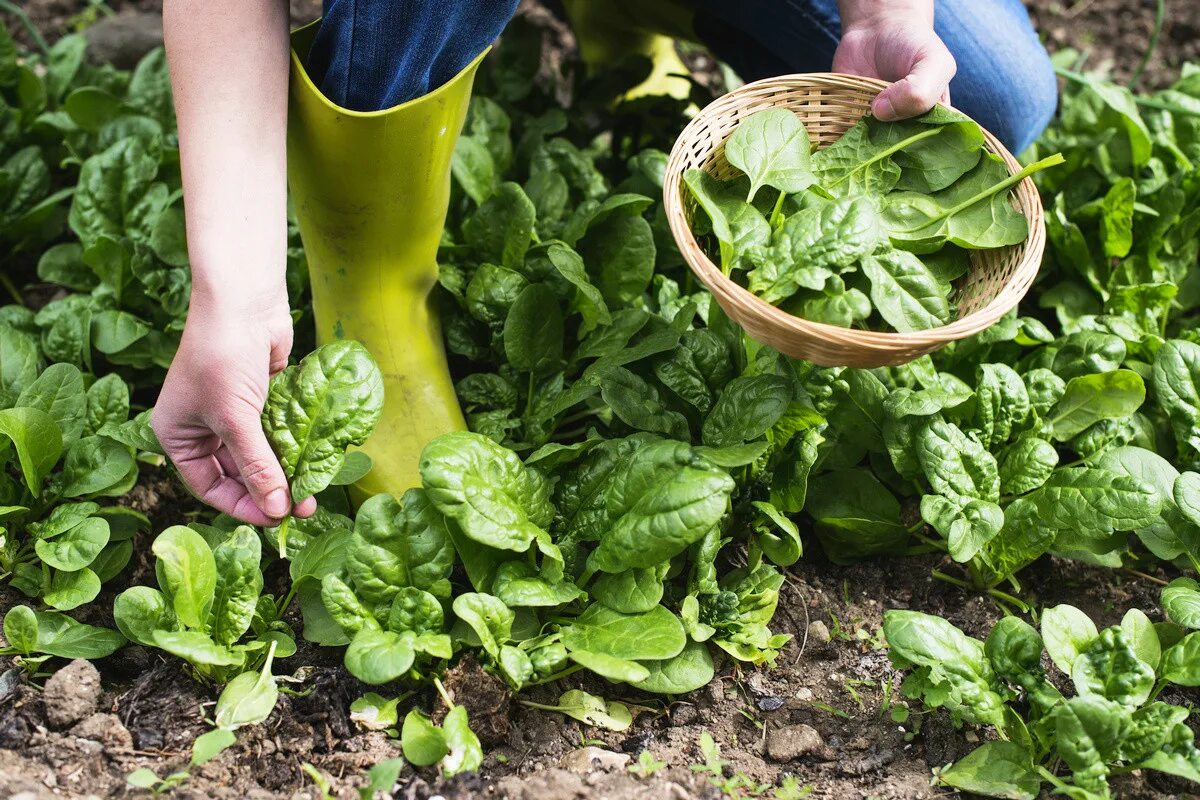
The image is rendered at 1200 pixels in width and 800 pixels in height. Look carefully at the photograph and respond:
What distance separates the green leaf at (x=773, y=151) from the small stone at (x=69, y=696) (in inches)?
40.3

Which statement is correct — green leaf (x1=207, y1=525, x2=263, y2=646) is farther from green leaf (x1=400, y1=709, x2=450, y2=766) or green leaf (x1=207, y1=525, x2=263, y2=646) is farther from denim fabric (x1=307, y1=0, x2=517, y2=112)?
denim fabric (x1=307, y1=0, x2=517, y2=112)

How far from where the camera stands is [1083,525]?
1430mm

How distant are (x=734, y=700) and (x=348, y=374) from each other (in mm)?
680

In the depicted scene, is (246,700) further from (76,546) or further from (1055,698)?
(1055,698)

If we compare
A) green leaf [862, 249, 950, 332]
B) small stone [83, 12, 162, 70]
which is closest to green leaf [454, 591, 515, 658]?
green leaf [862, 249, 950, 332]

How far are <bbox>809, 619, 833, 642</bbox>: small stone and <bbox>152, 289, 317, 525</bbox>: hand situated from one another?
0.73m

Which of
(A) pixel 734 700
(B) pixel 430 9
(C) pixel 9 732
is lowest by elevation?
(A) pixel 734 700

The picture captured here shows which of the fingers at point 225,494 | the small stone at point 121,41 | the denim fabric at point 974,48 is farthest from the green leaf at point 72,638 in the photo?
the small stone at point 121,41

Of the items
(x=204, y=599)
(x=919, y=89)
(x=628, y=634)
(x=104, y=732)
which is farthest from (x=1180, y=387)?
(x=104, y=732)

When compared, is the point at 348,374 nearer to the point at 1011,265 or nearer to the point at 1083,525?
the point at 1011,265

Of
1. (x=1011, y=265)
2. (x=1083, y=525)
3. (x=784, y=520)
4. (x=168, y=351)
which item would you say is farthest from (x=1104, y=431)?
(x=168, y=351)

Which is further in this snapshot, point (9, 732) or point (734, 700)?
point (734, 700)

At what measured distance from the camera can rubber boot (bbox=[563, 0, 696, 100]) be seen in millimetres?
2154

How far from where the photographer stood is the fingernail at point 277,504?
1359 millimetres
